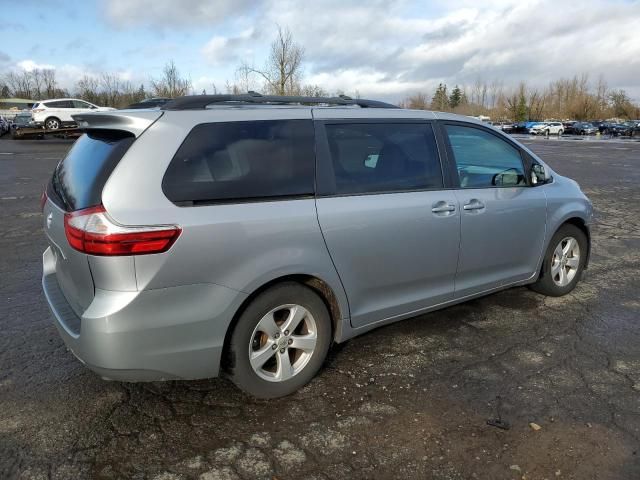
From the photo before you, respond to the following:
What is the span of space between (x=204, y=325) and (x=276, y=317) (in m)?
0.50

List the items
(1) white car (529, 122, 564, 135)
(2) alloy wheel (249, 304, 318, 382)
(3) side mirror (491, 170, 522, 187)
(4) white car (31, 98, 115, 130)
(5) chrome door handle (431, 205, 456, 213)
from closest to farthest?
(2) alloy wheel (249, 304, 318, 382) → (5) chrome door handle (431, 205, 456, 213) → (3) side mirror (491, 170, 522, 187) → (4) white car (31, 98, 115, 130) → (1) white car (529, 122, 564, 135)

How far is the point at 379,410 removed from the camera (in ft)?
10.2

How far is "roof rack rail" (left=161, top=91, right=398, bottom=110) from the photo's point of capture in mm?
2990

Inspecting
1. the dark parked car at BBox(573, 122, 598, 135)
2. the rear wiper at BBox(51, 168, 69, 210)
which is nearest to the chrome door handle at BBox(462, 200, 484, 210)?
the rear wiper at BBox(51, 168, 69, 210)

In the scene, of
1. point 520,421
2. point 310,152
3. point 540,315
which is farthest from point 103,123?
point 540,315

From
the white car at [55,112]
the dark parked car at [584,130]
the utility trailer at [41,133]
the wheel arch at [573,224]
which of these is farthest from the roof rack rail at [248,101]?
the dark parked car at [584,130]

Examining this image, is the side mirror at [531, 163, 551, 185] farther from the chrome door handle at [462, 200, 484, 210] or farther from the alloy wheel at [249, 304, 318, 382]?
the alloy wheel at [249, 304, 318, 382]

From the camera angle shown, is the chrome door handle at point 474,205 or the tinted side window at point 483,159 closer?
the chrome door handle at point 474,205

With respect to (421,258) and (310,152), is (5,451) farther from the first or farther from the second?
(421,258)

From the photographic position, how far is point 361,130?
11.6 feet

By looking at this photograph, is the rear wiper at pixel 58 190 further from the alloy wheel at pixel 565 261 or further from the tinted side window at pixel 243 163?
the alloy wheel at pixel 565 261

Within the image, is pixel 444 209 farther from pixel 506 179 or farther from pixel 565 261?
pixel 565 261

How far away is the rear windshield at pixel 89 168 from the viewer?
2729 millimetres

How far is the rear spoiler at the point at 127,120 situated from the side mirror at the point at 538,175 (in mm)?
3229
